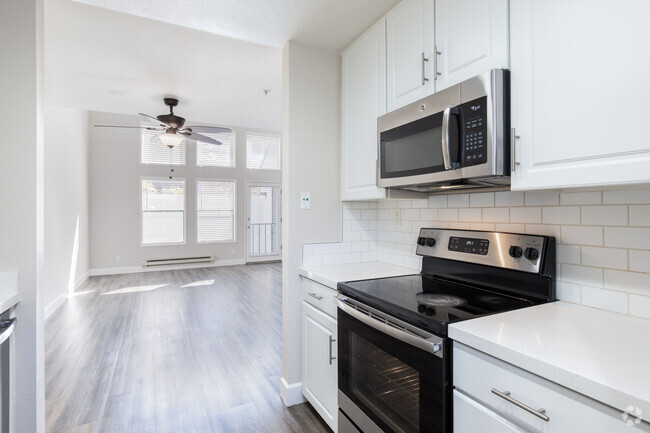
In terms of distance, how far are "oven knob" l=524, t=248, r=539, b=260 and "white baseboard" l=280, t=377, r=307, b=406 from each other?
1658 mm

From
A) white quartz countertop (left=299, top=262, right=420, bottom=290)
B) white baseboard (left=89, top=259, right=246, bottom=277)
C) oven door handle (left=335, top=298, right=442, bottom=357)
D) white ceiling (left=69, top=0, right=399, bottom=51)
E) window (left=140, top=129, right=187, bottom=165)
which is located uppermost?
window (left=140, top=129, right=187, bottom=165)

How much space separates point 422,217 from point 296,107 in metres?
1.12

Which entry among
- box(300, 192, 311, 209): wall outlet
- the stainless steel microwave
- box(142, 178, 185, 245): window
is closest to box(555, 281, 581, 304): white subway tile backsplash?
the stainless steel microwave

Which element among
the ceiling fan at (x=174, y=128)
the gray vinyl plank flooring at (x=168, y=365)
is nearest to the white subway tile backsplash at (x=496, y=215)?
the gray vinyl plank flooring at (x=168, y=365)

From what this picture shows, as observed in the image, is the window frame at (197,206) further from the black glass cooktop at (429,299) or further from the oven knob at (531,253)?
the oven knob at (531,253)

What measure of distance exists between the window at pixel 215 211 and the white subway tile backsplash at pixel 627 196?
7340 millimetres

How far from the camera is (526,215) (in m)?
1.50

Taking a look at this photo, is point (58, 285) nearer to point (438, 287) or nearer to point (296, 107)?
point (296, 107)

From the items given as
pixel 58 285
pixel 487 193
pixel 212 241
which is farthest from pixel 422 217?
pixel 212 241

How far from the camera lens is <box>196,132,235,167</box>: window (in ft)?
24.4

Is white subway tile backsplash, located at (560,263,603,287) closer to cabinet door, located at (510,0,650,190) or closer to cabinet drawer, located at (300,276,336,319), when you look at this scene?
cabinet door, located at (510,0,650,190)

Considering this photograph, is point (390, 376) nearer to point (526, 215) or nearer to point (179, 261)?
point (526, 215)

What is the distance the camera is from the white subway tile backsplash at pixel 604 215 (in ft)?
3.91

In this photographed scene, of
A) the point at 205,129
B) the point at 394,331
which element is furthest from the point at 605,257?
the point at 205,129
